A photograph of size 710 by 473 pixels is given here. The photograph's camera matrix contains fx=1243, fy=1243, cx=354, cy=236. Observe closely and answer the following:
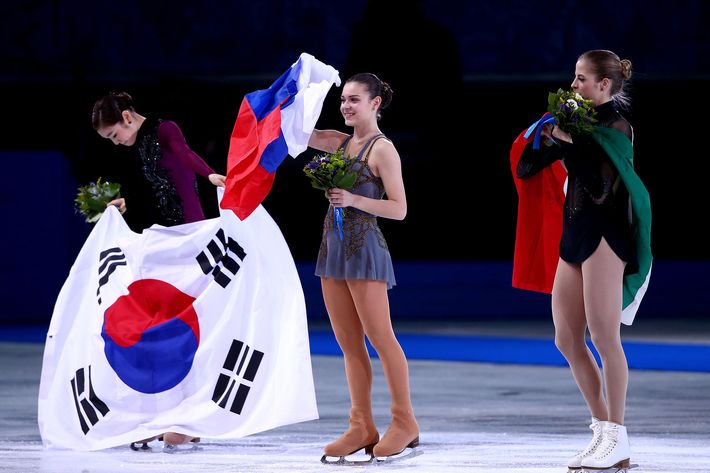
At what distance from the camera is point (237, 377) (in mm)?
5484

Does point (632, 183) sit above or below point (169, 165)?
below

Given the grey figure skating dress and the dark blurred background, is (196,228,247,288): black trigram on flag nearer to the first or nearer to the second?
the grey figure skating dress

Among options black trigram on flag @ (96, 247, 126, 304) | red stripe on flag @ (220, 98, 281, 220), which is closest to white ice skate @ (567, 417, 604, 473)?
red stripe on flag @ (220, 98, 281, 220)

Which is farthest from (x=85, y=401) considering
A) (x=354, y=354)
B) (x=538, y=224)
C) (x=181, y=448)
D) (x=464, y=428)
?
(x=538, y=224)

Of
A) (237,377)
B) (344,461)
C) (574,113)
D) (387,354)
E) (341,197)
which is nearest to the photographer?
(574,113)

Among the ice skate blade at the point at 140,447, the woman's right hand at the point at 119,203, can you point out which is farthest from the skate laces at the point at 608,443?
the woman's right hand at the point at 119,203

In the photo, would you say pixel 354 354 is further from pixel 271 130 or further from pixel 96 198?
pixel 96 198

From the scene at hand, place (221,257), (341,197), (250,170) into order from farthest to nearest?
(221,257), (250,170), (341,197)

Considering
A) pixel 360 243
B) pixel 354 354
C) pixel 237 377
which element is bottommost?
pixel 237 377

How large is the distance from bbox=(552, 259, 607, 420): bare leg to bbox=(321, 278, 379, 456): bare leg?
0.91m

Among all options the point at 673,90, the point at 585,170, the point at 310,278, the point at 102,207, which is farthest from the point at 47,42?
the point at 585,170

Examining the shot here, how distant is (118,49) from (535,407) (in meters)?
8.49

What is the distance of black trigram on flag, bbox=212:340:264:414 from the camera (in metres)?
5.46

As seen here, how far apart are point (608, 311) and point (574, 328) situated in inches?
7.6
